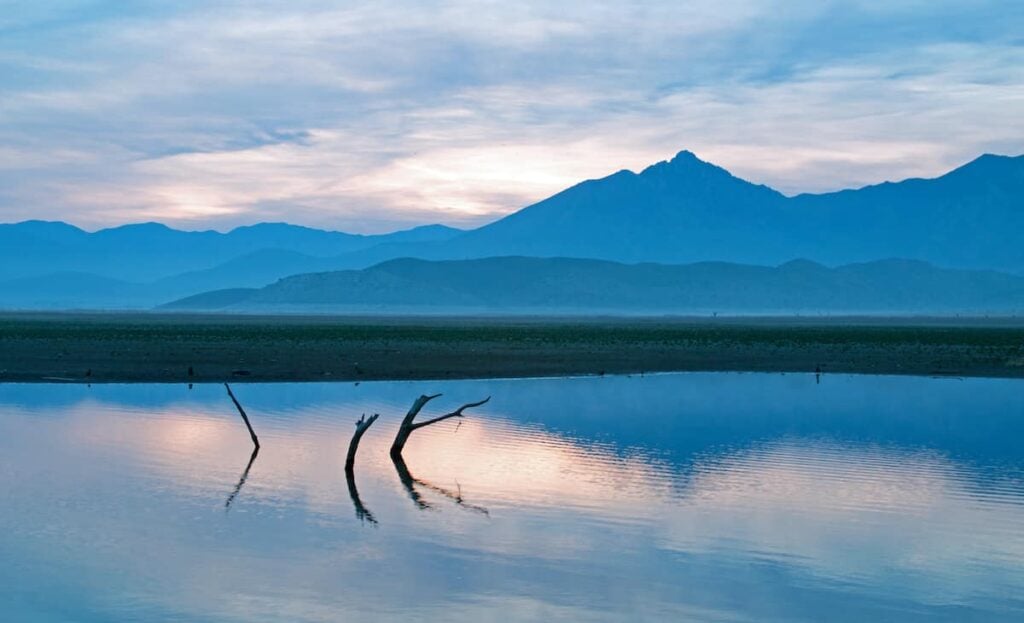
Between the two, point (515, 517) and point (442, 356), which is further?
point (442, 356)

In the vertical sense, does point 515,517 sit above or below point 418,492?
below

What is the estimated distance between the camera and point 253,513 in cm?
1703

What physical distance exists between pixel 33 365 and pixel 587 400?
20.8 m

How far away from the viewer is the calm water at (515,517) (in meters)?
12.8

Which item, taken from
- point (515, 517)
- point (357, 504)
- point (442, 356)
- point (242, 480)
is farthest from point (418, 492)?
point (442, 356)

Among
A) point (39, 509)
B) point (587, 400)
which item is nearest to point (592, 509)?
point (39, 509)

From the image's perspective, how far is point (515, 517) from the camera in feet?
55.5

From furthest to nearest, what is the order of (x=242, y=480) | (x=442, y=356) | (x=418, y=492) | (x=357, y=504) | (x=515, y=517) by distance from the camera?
(x=442, y=356)
(x=242, y=480)
(x=418, y=492)
(x=357, y=504)
(x=515, y=517)

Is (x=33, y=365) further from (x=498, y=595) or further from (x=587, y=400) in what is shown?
(x=498, y=595)

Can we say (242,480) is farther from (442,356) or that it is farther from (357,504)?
(442,356)

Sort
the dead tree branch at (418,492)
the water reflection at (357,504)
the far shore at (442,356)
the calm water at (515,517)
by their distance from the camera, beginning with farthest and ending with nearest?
the far shore at (442,356) → the dead tree branch at (418,492) → the water reflection at (357,504) → the calm water at (515,517)

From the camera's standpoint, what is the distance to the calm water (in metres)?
A: 12.8

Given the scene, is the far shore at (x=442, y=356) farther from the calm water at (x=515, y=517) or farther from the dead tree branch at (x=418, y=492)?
the dead tree branch at (x=418, y=492)

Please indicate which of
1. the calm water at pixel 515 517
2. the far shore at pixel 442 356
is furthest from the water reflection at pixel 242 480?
the far shore at pixel 442 356
